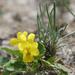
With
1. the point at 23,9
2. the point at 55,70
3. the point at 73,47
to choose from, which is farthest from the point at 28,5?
the point at 55,70

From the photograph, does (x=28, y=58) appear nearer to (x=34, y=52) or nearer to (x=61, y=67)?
(x=34, y=52)

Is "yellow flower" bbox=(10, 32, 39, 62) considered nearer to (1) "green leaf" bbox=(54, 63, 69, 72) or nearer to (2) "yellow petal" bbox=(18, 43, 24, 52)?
(2) "yellow petal" bbox=(18, 43, 24, 52)

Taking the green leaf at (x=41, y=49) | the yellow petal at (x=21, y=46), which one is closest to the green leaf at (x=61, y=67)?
the green leaf at (x=41, y=49)

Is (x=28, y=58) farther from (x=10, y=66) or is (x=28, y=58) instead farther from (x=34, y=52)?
(x=10, y=66)

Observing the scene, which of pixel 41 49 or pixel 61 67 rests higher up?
pixel 41 49

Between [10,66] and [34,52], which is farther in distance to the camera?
[10,66]

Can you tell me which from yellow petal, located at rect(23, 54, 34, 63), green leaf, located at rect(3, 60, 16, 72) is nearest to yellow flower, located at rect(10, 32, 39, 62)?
yellow petal, located at rect(23, 54, 34, 63)

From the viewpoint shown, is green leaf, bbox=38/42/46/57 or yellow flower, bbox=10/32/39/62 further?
green leaf, bbox=38/42/46/57

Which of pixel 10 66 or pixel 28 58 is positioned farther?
pixel 10 66

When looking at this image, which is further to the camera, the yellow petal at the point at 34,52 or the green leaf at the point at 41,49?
the green leaf at the point at 41,49

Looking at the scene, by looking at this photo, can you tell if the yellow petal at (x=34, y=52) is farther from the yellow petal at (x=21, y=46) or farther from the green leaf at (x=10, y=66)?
the green leaf at (x=10, y=66)

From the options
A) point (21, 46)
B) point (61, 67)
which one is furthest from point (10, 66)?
point (61, 67)
